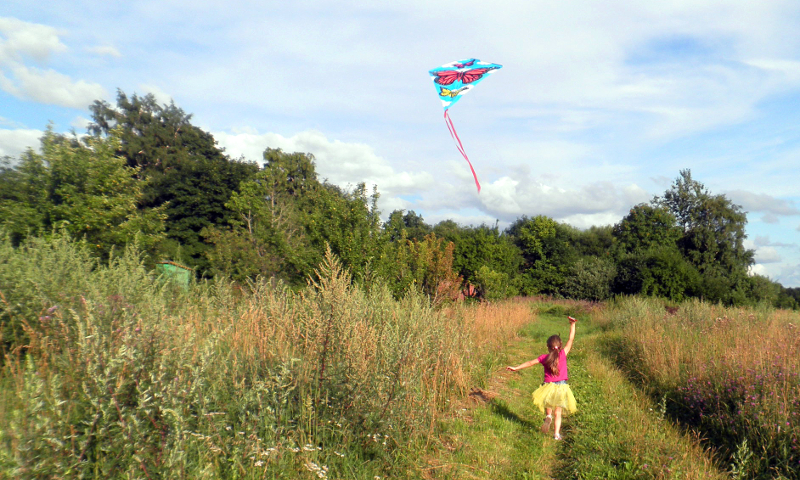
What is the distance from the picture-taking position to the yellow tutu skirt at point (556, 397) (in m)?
5.46

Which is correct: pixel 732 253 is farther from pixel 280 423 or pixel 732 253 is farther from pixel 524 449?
pixel 280 423

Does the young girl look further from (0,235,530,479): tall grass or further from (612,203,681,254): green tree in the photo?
(612,203,681,254): green tree

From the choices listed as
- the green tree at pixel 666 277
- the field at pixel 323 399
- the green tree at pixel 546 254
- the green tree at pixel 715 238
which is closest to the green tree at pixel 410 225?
the field at pixel 323 399

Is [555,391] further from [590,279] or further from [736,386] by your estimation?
[590,279]

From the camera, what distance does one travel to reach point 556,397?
552 cm

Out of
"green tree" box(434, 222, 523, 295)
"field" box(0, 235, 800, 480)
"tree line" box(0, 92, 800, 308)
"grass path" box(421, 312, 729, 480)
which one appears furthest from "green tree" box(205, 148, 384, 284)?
"green tree" box(434, 222, 523, 295)

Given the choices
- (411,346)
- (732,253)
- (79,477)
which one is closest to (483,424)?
(411,346)

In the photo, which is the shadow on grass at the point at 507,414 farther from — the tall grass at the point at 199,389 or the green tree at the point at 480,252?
the green tree at the point at 480,252

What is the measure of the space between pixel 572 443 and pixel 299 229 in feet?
65.6

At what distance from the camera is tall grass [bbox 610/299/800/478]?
4.39 m

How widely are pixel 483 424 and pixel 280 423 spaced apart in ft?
9.57

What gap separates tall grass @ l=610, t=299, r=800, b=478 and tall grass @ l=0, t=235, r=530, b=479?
3.23 m

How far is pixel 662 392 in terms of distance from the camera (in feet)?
22.6

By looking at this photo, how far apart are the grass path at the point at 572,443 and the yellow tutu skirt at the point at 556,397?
35cm
